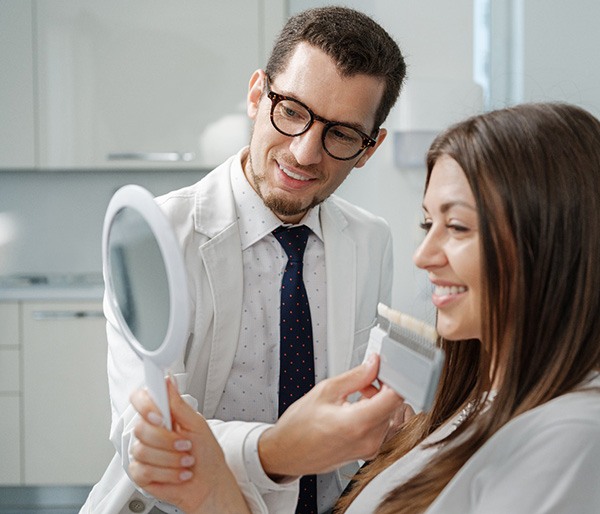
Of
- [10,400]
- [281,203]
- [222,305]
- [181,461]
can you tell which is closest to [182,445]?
[181,461]

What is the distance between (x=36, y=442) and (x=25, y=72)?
4.93ft

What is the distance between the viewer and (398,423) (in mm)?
1479

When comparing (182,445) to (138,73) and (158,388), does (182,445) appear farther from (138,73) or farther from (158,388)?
(138,73)

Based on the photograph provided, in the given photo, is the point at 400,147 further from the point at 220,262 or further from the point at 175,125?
the point at 220,262

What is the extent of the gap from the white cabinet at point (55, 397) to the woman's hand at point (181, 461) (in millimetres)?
2357

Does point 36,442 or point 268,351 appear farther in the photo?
point 36,442

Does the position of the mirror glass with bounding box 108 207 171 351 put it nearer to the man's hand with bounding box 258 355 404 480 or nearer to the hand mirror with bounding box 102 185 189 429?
the hand mirror with bounding box 102 185 189 429

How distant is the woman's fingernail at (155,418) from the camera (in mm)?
987

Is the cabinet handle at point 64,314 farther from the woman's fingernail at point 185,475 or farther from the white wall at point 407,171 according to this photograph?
the woman's fingernail at point 185,475

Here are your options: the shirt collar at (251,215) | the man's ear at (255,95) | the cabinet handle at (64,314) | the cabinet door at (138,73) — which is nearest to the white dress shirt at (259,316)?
the shirt collar at (251,215)

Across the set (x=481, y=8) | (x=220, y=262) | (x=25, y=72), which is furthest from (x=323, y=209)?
(x=481, y=8)

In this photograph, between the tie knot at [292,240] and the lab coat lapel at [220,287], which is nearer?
the lab coat lapel at [220,287]

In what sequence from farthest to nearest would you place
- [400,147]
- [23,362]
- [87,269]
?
1. [87,269]
2. [400,147]
3. [23,362]

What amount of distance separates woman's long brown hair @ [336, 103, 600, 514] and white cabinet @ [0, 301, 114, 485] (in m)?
2.44
